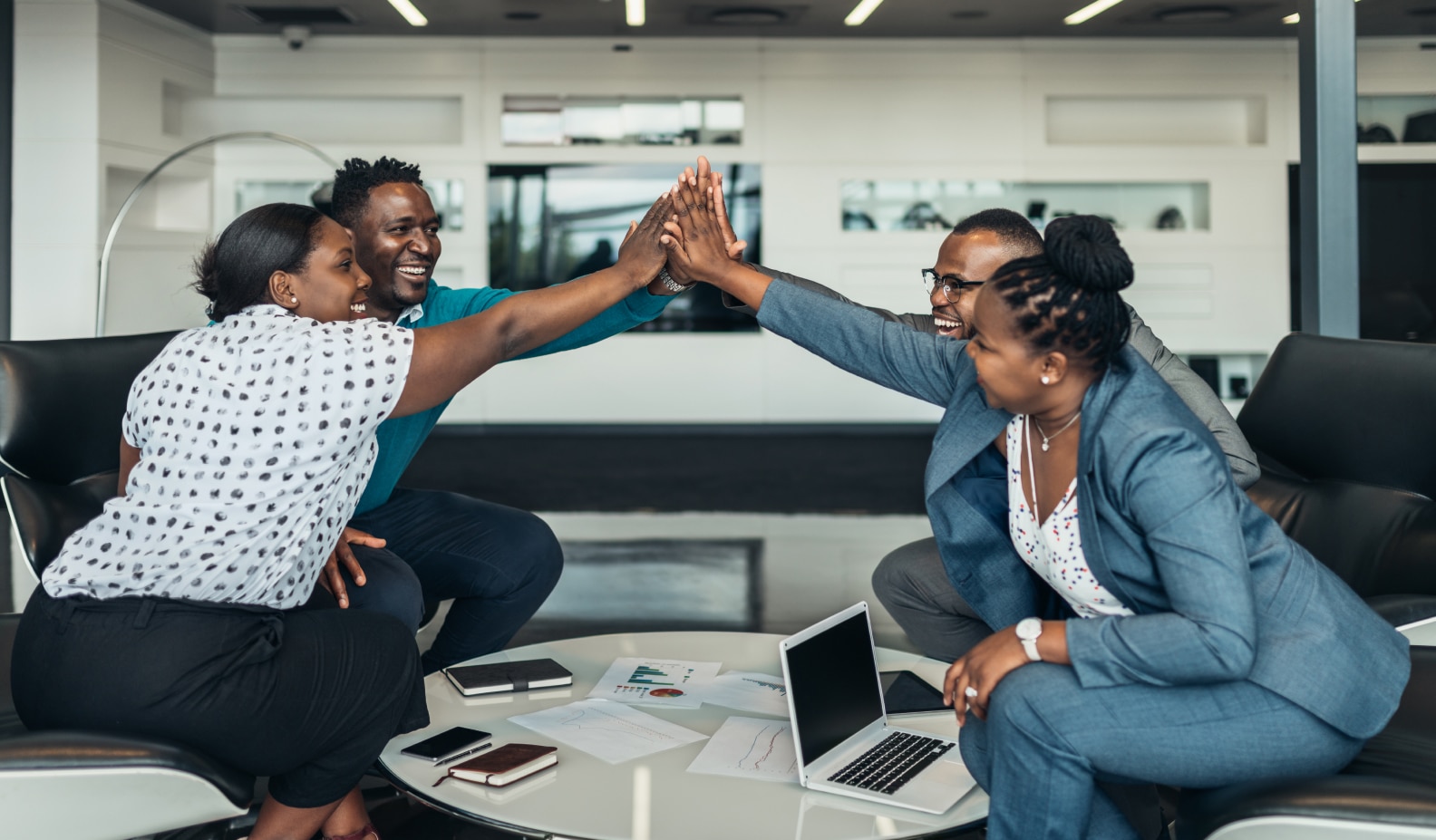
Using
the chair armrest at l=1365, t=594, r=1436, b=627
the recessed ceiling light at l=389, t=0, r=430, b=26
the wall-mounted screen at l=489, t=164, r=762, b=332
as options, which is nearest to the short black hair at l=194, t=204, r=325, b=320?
the chair armrest at l=1365, t=594, r=1436, b=627

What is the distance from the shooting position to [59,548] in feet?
6.80

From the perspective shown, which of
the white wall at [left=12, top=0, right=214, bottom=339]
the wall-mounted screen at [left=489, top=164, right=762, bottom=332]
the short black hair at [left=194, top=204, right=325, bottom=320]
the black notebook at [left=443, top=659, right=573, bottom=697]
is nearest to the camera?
A: the short black hair at [left=194, top=204, right=325, bottom=320]

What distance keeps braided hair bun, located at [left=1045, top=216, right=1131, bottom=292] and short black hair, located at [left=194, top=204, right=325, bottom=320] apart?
1.15 m

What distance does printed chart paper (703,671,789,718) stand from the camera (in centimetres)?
184

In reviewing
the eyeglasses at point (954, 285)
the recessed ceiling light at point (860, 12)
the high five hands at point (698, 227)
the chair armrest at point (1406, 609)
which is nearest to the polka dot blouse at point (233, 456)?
the high five hands at point (698, 227)

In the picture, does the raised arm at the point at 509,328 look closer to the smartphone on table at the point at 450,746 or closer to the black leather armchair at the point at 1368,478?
the smartphone on table at the point at 450,746

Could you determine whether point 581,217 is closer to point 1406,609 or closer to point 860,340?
point 860,340

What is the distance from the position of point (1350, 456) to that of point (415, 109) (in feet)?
24.1

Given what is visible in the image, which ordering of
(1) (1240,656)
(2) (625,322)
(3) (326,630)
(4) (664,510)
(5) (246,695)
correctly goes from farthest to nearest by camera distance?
(4) (664,510)
(2) (625,322)
(3) (326,630)
(5) (246,695)
(1) (1240,656)

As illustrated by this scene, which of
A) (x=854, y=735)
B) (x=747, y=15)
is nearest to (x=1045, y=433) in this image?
(x=854, y=735)

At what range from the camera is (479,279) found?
808cm

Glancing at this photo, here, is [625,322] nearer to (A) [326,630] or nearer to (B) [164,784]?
(A) [326,630]

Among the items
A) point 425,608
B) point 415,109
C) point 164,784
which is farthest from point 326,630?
point 415,109

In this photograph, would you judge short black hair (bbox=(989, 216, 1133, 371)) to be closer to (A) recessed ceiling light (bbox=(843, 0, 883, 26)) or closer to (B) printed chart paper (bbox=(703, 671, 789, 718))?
(B) printed chart paper (bbox=(703, 671, 789, 718))
